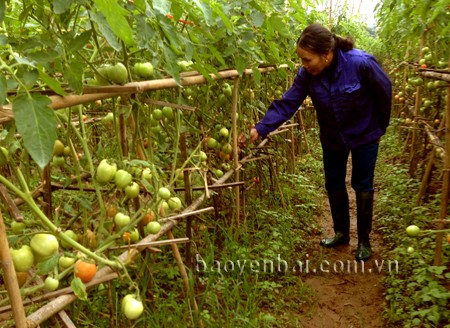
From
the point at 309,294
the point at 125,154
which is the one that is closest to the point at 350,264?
the point at 309,294

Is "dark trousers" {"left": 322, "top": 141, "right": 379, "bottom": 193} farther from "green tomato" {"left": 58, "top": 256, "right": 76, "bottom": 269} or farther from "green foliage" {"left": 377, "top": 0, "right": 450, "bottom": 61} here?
"green tomato" {"left": 58, "top": 256, "right": 76, "bottom": 269}

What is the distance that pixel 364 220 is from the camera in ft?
9.76

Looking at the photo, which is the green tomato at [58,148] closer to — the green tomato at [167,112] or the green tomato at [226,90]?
the green tomato at [167,112]

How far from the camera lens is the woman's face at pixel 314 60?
8.39 feet

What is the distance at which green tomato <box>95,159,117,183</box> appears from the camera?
4.03ft

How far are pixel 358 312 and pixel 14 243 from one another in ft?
6.77

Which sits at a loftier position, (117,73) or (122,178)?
(117,73)

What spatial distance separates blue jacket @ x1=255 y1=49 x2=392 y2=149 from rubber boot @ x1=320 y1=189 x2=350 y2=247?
443 millimetres

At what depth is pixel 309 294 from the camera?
261 centimetres

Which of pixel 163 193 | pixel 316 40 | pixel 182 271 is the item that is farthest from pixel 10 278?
pixel 316 40

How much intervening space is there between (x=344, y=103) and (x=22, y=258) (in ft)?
7.28

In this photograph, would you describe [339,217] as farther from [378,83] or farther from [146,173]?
[146,173]

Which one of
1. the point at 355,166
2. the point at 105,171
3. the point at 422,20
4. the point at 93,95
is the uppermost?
the point at 422,20

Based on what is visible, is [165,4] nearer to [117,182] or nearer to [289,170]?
[117,182]
